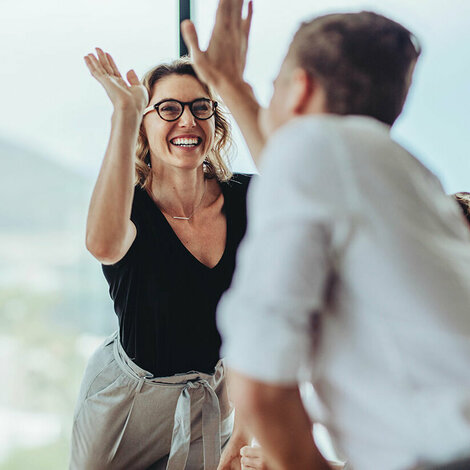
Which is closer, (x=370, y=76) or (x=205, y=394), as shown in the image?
(x=370, y=76)

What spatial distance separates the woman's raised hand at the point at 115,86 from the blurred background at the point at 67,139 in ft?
3.88

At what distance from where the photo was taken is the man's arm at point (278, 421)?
0.64m

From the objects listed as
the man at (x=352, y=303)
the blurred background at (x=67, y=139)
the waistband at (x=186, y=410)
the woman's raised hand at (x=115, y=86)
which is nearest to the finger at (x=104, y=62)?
the woman's raised hand at (x=115, y=86)

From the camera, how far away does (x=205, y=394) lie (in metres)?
1.71

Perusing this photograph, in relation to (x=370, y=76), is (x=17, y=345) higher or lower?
→ lower

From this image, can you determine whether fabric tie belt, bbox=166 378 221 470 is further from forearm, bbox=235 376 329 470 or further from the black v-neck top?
forearm, bbox=235 376 329 470

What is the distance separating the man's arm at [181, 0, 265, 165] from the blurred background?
1.60 m

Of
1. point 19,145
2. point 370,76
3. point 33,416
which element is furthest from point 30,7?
point 370,76

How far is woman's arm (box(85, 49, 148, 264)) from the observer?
1425 mm

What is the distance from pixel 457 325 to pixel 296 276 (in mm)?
180

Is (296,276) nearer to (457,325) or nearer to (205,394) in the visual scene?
(457,325)

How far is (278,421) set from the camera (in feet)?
2.16

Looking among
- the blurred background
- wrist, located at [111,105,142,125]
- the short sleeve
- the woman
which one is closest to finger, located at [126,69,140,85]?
the woman

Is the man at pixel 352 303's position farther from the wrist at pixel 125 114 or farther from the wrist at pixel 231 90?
the wrist at pixel 125 114
